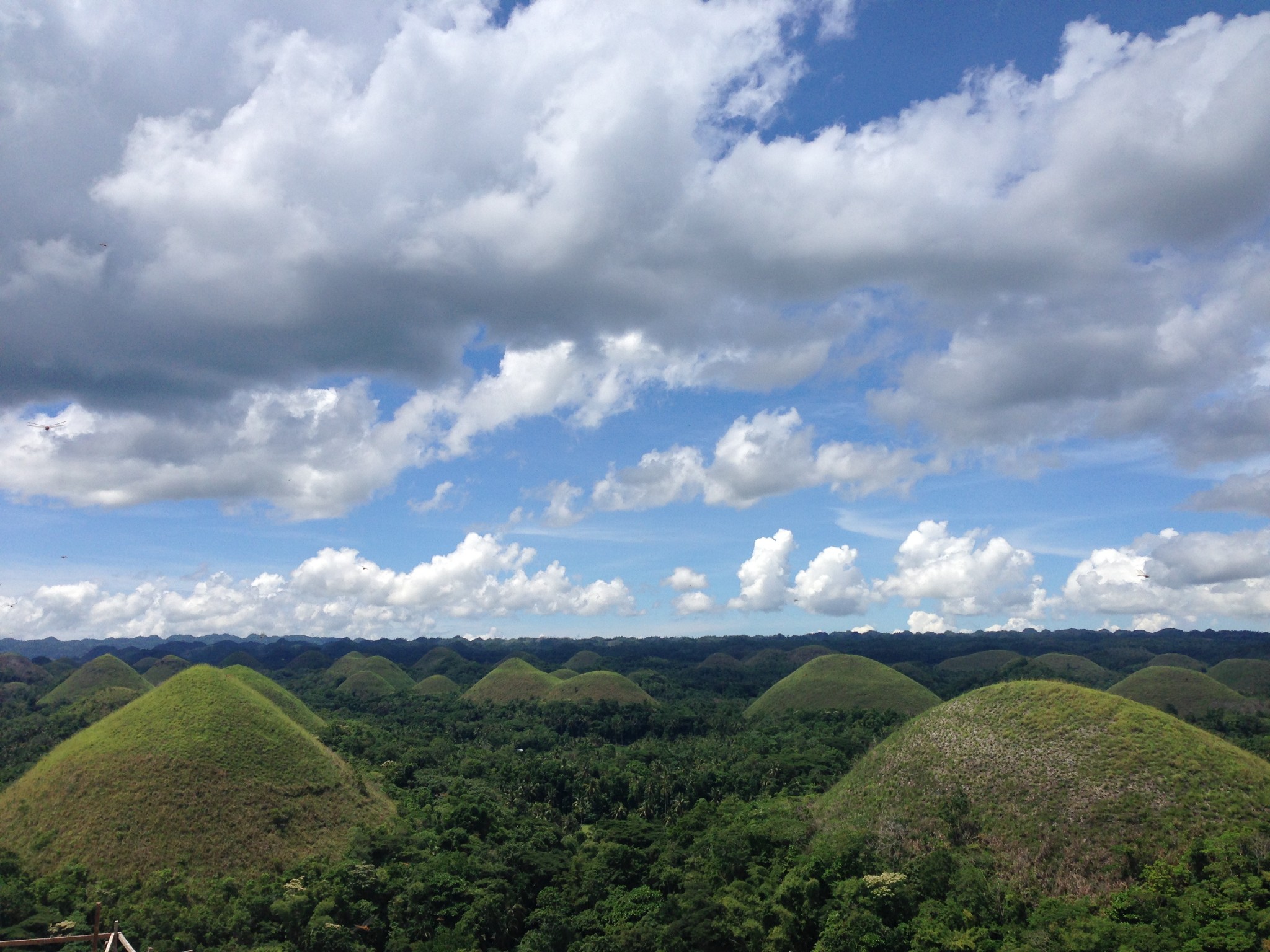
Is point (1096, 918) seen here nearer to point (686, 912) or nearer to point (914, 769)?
point (914, 769)

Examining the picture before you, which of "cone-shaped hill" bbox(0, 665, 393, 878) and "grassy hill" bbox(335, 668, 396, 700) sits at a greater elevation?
"cone-shaped hill" bbox(0, 665, 393, 878)

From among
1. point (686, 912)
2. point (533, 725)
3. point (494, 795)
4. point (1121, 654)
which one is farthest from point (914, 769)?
point (1121, 654)

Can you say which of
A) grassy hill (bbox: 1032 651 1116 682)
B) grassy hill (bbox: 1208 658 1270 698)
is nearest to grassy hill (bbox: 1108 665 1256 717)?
grassy hill (bbox: 1208 658 1270 698)

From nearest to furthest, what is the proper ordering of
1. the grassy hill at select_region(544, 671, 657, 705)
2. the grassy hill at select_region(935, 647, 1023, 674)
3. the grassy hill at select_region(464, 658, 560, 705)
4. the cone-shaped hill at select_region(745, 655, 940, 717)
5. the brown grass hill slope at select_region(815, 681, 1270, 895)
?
the brown grass hill slope at select_region(815, 681, 1270, 895)
the cone-shaped hill at select_region(745, 655, 940, 717)
the grassy hill at select_region(544, 671, 657, 705)
the grassy hill at select_region(464, 658, 560, 705)
the grassy hill at select_region(935, 647, 1023, 674)

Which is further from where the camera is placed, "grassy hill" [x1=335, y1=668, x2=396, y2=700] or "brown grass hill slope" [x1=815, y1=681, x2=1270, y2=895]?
"grassy hill" [x1=335, y1=668, x2=396, y2=700]

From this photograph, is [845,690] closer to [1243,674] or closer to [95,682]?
[1243,674]

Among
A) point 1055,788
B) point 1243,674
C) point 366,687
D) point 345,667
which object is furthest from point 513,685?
point 1243,674

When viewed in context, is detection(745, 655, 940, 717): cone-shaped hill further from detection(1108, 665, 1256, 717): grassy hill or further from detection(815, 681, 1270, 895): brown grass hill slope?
detection(815, 681, 1270, 895): brown grass hill slope
